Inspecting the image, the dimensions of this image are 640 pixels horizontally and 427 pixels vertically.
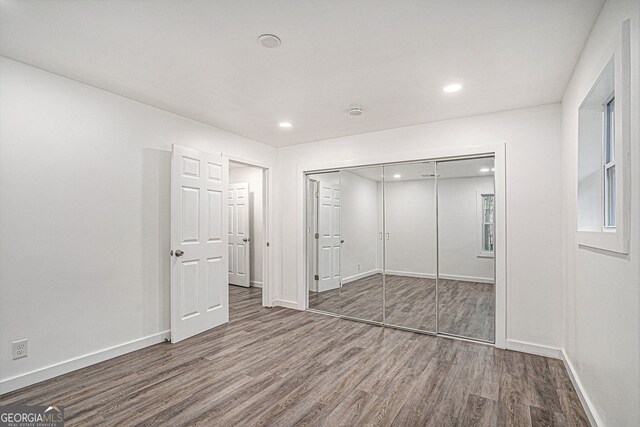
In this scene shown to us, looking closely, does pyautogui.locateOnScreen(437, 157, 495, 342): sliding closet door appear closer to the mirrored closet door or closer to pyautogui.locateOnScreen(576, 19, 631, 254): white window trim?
the mirrored closet door

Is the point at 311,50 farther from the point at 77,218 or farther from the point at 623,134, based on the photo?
the point at 77,218

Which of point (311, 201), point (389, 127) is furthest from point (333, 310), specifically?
point (389, 127)

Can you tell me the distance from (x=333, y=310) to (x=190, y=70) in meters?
3.53

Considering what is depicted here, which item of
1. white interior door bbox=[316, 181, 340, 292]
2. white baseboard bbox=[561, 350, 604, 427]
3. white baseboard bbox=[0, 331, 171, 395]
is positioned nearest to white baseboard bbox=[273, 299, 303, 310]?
white interior door bbox=[316, 181, 340, 292]

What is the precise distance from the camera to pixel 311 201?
4.82 meters

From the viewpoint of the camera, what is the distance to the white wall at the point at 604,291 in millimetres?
1382

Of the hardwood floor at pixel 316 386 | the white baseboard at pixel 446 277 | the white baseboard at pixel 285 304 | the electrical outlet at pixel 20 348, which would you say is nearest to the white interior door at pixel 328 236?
the white baseboard at pixel 285 304

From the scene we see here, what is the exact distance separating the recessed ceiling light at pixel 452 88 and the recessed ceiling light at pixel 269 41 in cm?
161

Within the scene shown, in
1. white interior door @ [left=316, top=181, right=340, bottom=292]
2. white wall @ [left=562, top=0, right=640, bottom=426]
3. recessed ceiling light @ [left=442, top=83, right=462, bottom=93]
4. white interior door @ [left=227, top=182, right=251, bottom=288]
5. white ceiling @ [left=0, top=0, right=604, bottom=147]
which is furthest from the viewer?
white interior door @ [left=227, top=182, right=251, bottom=288]

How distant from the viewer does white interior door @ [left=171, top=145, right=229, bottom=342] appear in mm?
3473

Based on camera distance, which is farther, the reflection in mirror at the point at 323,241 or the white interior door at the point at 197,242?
the reflection in mirror at the point at 323,241

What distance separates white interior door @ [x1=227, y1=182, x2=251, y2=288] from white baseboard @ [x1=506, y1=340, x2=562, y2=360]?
4.72 meters

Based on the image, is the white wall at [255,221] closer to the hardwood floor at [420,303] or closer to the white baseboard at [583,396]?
the hardwood floor at [420,303]

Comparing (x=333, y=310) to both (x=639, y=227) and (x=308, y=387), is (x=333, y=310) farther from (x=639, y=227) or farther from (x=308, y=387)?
(x=639, y=227)
